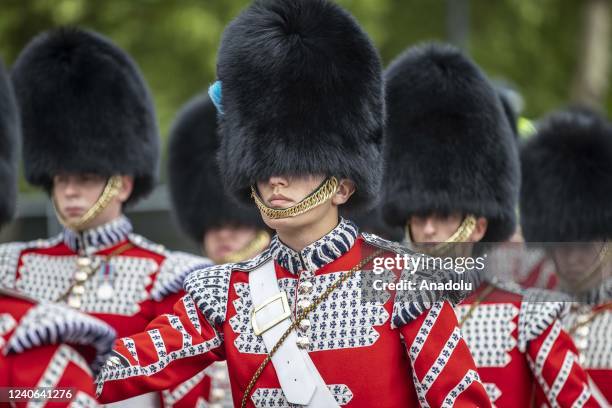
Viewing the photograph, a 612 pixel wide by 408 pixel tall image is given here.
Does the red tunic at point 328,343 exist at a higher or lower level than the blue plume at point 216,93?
lower

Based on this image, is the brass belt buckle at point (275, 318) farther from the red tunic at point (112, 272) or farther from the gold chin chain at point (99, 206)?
the gold chin chain at point (99, 206)

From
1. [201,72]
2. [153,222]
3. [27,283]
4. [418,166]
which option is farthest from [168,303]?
[201,72]

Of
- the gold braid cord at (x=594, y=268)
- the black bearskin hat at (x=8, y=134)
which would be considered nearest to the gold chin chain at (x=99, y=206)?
the black bearskin hat at (x=8, y=134)

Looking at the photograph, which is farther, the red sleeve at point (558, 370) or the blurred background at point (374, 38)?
the blurred background at point (374, 38)

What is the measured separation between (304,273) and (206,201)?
2878mm

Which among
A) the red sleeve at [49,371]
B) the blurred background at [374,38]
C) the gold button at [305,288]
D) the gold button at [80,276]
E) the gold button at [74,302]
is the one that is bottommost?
the blurred background at [374,38]

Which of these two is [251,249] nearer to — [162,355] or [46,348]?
[162,355]

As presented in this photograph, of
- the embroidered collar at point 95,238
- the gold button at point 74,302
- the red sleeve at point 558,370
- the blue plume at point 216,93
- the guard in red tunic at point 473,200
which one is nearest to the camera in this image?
the blue plume at point 216,93

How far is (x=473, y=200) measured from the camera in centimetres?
461

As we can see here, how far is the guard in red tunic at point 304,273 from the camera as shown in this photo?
333cm

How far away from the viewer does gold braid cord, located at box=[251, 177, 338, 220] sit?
3392 millimetres

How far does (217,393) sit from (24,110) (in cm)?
155

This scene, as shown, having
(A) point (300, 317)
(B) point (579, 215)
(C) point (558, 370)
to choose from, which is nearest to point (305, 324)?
(A) point (300, 317)

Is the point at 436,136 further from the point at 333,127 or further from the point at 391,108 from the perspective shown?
the point at 333,127
